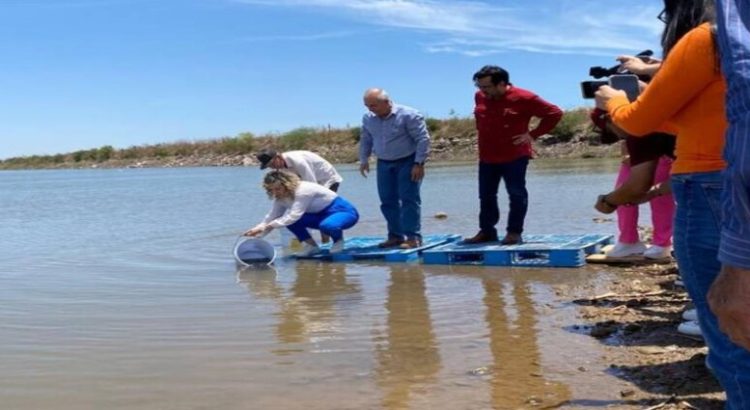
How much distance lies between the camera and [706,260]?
2.27m

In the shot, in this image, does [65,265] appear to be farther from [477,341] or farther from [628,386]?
[628,386]

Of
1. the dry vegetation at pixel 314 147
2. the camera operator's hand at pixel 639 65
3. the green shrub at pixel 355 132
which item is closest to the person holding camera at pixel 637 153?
the camera operator's hand at pixel 639 65

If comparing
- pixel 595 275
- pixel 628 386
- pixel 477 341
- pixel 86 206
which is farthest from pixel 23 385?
pixel 86 206

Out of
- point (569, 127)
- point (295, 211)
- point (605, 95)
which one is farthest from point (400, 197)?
point (569, 127)

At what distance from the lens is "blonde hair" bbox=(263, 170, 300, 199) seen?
8.05 m

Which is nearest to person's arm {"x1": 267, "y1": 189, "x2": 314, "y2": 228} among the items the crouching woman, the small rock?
the crouching woman

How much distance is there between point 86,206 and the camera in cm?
1838

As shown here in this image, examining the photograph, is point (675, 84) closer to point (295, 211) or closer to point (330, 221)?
point (295, 211)

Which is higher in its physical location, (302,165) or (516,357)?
(302,165)

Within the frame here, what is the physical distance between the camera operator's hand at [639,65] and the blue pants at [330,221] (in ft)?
17.2

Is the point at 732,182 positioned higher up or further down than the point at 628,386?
higher up

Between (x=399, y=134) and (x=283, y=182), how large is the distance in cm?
131

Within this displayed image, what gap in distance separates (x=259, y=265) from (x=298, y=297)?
1911mm

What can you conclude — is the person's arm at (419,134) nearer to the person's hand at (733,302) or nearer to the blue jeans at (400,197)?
the blue jeans at (400,197)
